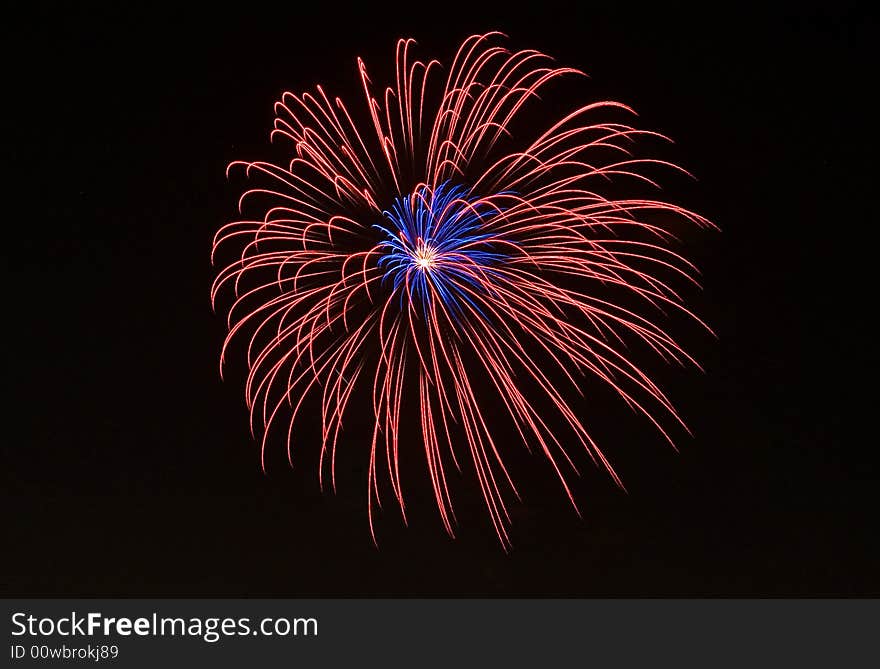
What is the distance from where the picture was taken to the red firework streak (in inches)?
152

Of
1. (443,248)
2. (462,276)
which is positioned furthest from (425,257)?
(462,276)

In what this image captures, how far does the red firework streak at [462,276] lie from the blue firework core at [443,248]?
1cm

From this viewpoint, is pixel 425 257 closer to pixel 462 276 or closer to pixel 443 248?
pixel 443 248

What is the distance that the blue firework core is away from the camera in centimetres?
378

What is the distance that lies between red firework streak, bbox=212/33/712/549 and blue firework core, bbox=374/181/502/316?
1cm

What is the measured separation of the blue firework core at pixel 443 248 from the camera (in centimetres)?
378

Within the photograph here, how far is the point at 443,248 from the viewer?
3.77 meters

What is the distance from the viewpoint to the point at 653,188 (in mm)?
4016

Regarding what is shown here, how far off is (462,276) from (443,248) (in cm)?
16

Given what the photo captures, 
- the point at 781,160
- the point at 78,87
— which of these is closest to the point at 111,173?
the point at 78,87

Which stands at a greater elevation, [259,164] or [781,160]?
[259,164]
